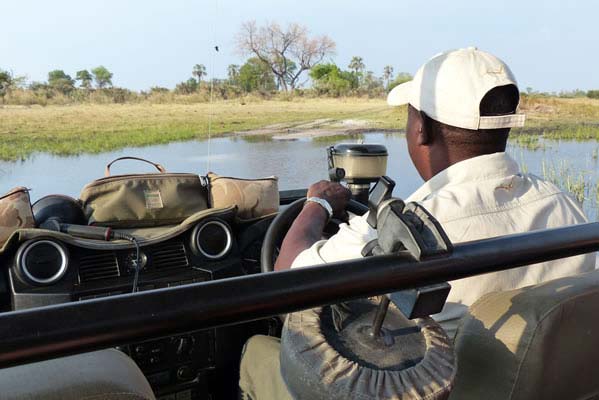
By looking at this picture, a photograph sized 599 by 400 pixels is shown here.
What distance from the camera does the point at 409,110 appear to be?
1.69m

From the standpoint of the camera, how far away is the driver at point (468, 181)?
141 cm

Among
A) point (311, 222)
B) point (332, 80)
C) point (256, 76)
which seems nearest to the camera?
point (311, 222)

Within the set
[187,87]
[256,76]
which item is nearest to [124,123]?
[187,87]

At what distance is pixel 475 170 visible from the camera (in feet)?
4.99

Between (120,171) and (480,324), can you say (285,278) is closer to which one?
(480,324)

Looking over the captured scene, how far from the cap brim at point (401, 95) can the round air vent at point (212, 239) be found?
31.9 inches

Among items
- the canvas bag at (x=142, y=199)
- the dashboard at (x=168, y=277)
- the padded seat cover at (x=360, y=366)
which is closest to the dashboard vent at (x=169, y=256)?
the dashboard at (x=168, y=277)

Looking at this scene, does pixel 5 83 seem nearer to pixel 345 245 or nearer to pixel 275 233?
pixel 275 233

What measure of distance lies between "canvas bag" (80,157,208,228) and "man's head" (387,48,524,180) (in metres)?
0.96

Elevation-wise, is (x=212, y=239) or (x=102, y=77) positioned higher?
(x=102, y=77)

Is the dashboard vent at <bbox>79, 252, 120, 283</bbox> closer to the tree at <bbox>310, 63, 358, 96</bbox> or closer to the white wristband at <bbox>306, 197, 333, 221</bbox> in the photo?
the white wristband at <bbox>306, 197, 333, 221</bbox>

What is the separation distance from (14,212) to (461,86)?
140 cm

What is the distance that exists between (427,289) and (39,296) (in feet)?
4.66

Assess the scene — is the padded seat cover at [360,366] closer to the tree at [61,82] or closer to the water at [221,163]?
the water at [221,163]
